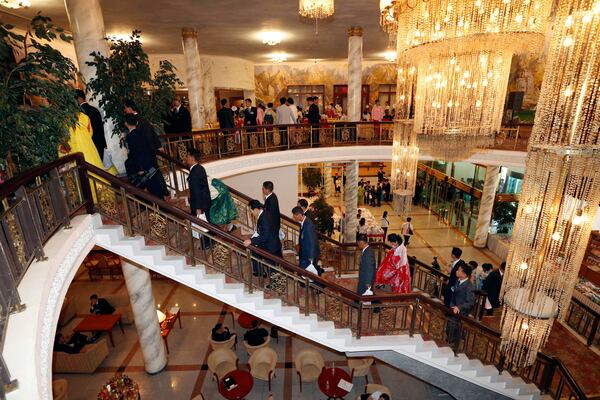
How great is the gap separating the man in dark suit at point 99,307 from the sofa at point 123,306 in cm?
23

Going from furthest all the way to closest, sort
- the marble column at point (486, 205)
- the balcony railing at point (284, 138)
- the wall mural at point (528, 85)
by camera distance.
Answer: the wall mural at point (528, 85)
the marble column at point (486, 205)
the balcony railing at point (284, 138)

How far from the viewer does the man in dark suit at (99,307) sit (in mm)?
9430

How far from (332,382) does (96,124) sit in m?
6.46

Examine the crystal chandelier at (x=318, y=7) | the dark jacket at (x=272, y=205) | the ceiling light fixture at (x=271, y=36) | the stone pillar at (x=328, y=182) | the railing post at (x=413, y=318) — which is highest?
the ceiling light fixture at (x=271, y=36)

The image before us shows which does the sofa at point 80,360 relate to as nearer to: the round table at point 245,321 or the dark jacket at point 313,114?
the round table at point 245,321

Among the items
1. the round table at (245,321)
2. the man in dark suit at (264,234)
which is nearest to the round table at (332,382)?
the round table at (245,321)

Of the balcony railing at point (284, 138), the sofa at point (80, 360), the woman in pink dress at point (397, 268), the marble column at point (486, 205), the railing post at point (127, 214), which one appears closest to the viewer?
the railing post at point (127, 214)

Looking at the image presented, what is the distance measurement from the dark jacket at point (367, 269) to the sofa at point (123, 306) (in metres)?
7.28

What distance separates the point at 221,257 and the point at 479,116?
13.7ft

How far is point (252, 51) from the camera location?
15.1m

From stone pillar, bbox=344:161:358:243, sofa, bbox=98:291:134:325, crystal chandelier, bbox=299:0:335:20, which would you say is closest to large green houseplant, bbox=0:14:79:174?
crystal chandelier, bbox=299:0:335:20

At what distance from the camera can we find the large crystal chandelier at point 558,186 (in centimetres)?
A: 331

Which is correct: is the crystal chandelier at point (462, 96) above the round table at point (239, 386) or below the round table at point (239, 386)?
above

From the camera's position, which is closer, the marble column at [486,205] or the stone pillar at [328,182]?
the marble column at [486,205]
